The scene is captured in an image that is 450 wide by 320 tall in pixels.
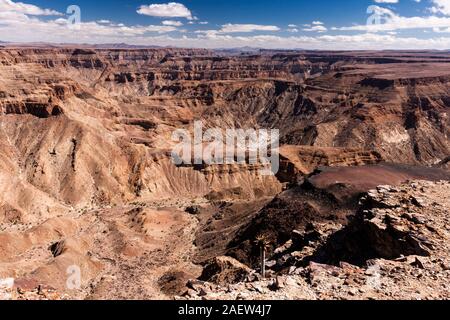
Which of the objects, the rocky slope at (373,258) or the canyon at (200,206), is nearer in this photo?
the rocky slope at (373,258)

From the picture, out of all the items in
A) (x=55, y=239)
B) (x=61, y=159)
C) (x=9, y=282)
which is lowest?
(x=55, y=239)

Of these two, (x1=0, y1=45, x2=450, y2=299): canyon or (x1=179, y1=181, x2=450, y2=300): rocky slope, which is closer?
(x1=179, y1=181, x2=450, y2=300): rocky slope

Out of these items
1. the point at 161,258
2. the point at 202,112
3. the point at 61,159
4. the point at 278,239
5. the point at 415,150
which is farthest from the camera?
the point at 202,112

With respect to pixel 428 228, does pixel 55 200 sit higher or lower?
lower

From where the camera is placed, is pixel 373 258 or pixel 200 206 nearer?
pixel 373 258

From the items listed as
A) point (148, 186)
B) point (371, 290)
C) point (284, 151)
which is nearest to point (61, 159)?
point (148, 186)

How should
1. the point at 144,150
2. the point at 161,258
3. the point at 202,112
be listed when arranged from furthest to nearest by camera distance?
the point at 202,112, the point at 144,150, the point at 161,258

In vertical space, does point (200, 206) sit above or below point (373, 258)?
below

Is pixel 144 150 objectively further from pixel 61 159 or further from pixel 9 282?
pixel 9 282
